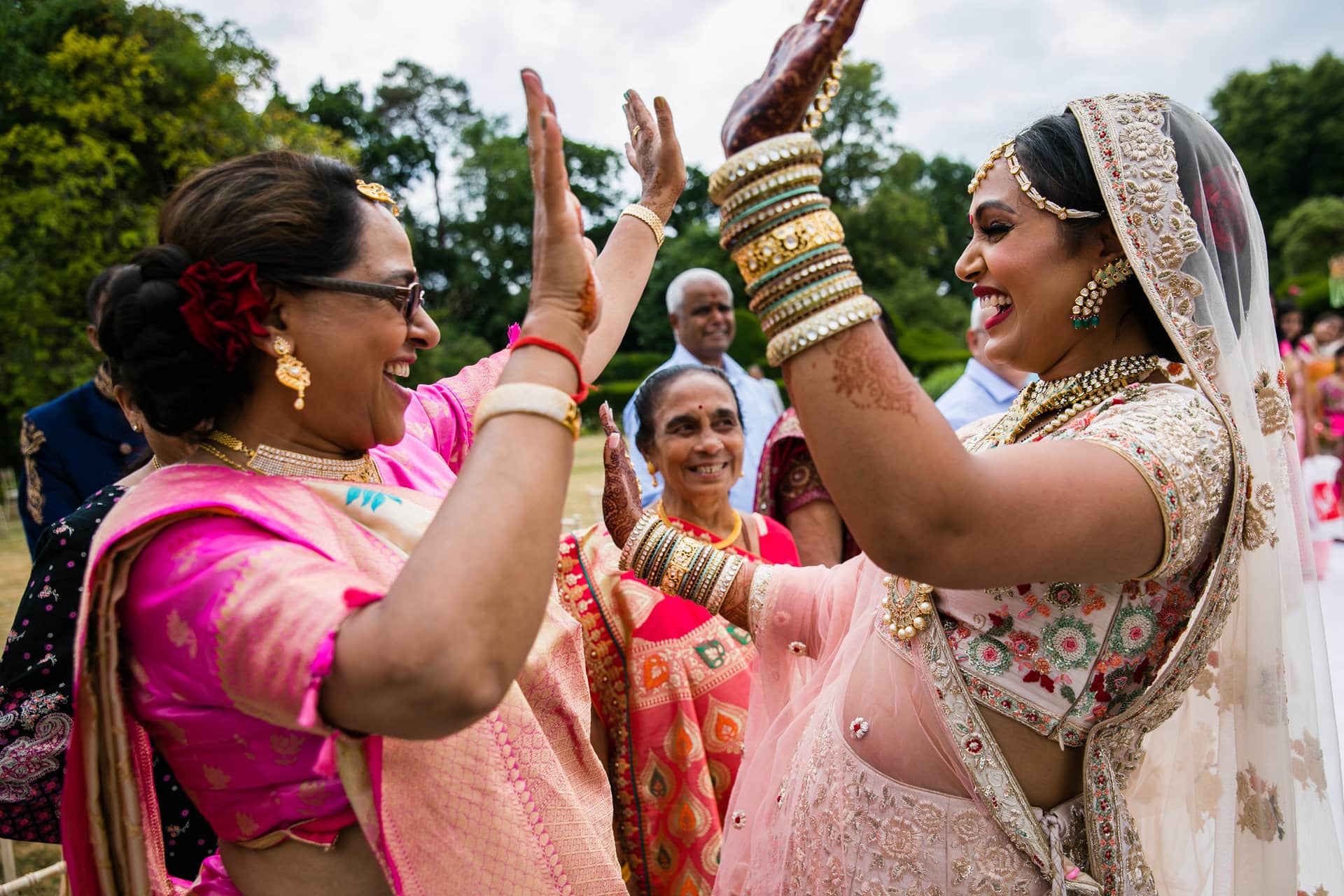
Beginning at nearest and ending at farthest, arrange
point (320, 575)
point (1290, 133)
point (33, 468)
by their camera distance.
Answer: point (320, 575) < point (33, 468) < point (1290, 133)

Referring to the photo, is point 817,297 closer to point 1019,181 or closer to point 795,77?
point 795,77

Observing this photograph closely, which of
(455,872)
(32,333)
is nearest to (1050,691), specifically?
(455,872)

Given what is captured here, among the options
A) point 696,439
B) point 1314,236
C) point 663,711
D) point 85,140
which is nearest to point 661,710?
point 663,711

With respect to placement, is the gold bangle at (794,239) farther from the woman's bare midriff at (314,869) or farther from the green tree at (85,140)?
the green tree at (85,140)

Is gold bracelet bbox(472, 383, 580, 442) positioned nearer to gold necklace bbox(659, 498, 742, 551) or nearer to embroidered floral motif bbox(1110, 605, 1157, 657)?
embroidered floral motif bbox(1110, 605, 1157, 657)

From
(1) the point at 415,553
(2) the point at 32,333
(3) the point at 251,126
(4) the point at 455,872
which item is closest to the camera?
(1) the point at 415,553

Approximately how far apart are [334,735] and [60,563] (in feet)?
4.53

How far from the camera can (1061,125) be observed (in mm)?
1624

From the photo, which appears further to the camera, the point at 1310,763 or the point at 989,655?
the point at 1310,763

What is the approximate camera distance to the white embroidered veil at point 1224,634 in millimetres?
1485

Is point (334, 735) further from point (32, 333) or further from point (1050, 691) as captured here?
point (32, 333)

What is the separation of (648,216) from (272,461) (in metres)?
1.05

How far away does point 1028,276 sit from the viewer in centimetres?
158

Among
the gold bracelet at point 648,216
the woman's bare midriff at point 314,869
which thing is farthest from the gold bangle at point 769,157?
the woman's bare midriff at point 314,869
